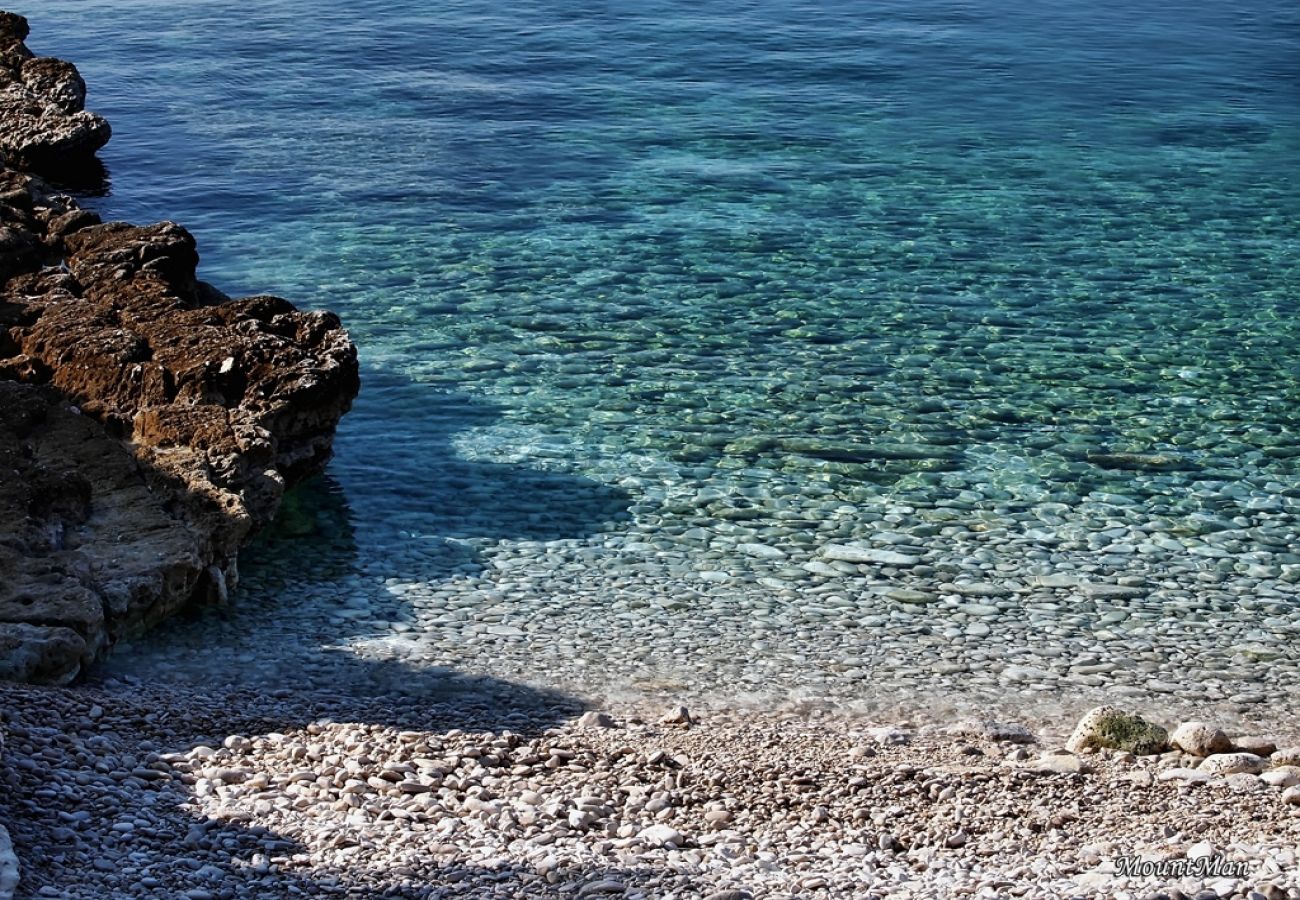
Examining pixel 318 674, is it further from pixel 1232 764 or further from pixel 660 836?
pixel 1232 764

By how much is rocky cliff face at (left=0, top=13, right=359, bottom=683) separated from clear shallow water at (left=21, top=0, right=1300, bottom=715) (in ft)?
1.78

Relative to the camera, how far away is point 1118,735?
363 inches

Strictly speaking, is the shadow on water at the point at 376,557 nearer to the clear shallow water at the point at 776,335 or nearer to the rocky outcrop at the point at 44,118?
the clear shallow water at the point at 776,335

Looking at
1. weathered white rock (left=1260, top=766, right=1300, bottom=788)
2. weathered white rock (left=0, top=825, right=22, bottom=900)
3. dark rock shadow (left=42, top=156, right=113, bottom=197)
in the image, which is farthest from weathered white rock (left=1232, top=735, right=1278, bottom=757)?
dark rock shadow (left=42, top=156, right=113, bottom=197)

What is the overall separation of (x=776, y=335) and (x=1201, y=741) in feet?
27.4

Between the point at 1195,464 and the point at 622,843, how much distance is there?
26.3 feet

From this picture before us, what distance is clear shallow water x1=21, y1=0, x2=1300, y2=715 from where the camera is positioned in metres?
11.0

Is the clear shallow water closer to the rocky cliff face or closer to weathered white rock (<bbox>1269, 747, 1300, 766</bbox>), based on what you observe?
the rocky cliff face

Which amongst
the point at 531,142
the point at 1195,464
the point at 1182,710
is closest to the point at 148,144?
the point at 531,142

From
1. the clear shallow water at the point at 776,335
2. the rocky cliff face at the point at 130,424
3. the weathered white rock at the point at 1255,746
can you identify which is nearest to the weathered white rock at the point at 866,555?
the clear shallow water at the point at 776,335

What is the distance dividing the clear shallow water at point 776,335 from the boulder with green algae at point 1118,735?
68 centimetres

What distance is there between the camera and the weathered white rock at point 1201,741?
359 inches

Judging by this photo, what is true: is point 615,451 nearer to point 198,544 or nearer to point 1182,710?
point 198,544

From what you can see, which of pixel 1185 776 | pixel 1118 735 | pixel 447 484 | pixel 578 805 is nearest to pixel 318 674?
pixel 578 805
